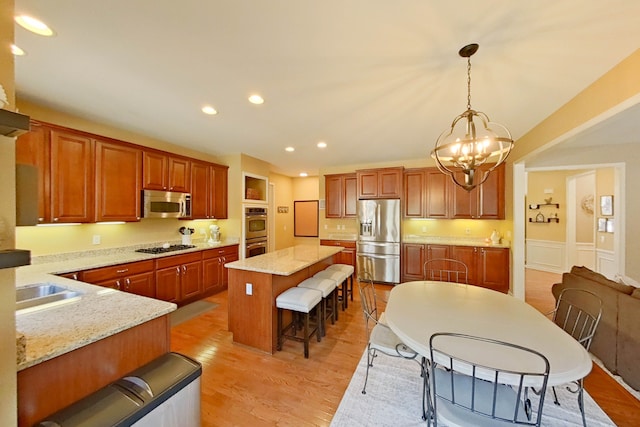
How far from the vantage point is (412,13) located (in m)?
1.45

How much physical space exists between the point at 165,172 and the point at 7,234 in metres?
3.27

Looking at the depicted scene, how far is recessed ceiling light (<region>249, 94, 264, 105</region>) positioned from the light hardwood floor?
261 cm

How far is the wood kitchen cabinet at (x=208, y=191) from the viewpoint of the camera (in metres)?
4.18

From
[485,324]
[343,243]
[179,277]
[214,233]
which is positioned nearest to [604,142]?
[485,324]

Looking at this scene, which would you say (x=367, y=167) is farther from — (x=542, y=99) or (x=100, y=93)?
(x=100, y=93)

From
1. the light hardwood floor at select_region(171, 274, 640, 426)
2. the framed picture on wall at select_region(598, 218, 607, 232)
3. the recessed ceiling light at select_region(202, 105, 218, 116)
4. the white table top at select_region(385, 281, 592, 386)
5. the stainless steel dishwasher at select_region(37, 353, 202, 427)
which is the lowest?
the light hardwood floor at select_region(171, 274, 640, 426)

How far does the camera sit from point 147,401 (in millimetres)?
1126

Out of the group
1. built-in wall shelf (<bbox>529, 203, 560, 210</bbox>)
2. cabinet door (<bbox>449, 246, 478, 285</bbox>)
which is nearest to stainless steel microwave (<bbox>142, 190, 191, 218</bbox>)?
cabinet door (<bbox>449, 246, 478, 285</bbox>)

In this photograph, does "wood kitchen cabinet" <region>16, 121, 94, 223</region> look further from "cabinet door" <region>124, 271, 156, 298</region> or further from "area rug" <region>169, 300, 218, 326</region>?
"area rug" <region>169, 300, 218, 326</region>

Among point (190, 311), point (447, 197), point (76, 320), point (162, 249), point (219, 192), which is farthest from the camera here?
point (447, 197)

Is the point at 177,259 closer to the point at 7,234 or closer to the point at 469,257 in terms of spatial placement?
the point at 7,234

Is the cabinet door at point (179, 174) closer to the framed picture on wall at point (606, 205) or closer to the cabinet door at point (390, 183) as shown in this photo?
the cabinet door at point (390, 183)

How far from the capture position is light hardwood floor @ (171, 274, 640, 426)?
5.80 feet

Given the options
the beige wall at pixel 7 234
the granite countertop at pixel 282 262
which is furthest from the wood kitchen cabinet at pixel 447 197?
the beige wall at pixel 7 234
